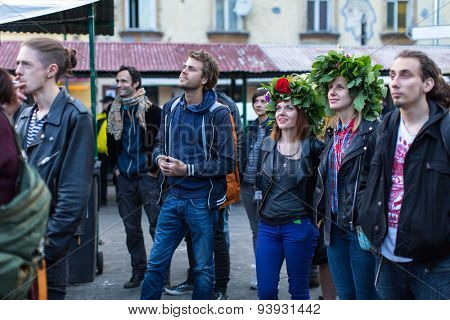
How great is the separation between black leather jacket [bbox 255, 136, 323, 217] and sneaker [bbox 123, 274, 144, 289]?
183 cm

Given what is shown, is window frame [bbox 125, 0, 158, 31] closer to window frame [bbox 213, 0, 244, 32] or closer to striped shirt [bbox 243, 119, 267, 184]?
window frame [bbox 213, 0, 244, 32]

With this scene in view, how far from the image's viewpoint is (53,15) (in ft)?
22.0

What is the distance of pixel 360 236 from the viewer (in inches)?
140

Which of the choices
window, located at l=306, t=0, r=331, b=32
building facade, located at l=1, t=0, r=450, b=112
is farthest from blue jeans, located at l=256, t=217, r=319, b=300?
window, located at l=306, t=0, r=331, b=32

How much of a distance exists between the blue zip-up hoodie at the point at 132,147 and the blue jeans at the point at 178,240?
139cm

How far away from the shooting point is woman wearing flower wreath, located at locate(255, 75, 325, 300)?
425 cm

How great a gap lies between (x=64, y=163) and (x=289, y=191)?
5.83 feet

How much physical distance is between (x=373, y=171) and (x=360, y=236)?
0.48m

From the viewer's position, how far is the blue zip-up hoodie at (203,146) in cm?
439

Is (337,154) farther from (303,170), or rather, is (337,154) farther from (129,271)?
(129,271)

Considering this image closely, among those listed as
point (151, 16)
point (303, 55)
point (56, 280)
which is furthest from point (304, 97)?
point (151, 16)

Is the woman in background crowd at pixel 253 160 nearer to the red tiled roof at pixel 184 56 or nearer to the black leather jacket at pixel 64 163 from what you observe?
the black leather jacket at pixel 64 163

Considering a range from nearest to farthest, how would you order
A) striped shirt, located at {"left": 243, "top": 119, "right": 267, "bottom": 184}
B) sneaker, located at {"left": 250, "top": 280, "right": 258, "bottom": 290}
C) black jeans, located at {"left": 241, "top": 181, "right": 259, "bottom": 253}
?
striped shirt, located at {"left": 243, "top": 119, "right": 267, "bottom": 184}, sneaker, located at {"left": 250, "top": 280, "right": 258, "bottom": 290}, black jeans, located at {"left": 241, "top": 181, "right": 259, "bottom": 253}

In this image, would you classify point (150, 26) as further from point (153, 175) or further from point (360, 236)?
point (360, 236)
